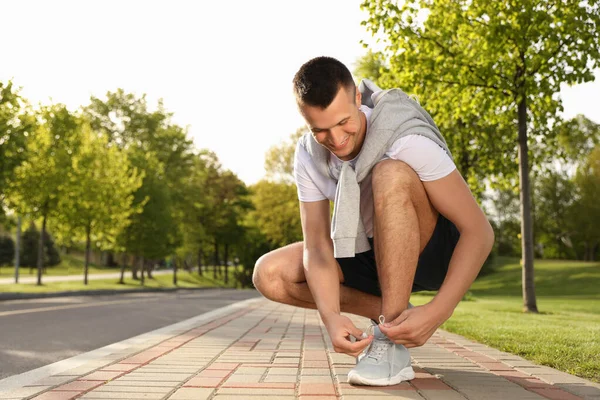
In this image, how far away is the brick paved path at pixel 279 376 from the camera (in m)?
3.27

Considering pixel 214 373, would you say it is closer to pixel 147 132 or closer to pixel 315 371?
pixel 315 371

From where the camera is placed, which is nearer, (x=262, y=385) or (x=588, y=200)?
(x=262, y=385)

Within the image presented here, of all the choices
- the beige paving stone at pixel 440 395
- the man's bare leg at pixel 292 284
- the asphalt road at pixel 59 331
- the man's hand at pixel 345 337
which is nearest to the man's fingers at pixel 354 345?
the man's hand at pixel 345 337

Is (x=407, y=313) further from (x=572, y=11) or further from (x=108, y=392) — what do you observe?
(x=572, y=11)

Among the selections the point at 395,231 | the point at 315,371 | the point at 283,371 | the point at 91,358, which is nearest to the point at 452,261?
the point at 395,231

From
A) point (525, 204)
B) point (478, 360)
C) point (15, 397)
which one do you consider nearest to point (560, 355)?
point (478, 360)

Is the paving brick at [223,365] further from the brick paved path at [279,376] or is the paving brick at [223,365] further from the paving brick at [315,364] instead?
the paving brick at [315,364]

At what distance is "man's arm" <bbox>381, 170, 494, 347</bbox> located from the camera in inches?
130

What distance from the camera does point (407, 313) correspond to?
332 cm

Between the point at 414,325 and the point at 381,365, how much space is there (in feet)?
1.03

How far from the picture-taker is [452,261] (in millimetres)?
3516

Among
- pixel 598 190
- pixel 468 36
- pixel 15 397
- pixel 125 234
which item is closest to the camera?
pixel 15 397

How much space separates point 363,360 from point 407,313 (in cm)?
36

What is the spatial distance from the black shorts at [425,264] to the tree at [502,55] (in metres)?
9.54
